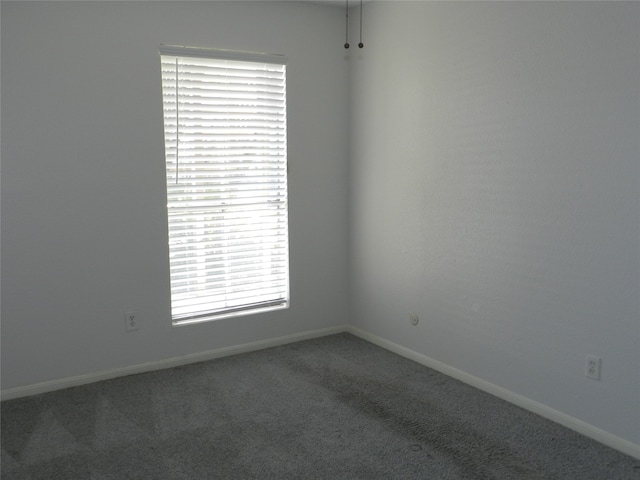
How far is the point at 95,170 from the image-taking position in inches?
128

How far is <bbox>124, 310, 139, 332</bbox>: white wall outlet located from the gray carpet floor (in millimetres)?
305

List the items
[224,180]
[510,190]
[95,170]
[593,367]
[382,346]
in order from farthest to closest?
[382,346] < [224,180] < [95,170] < [510,190] < [593,367]

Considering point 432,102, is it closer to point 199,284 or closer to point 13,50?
point 199,284

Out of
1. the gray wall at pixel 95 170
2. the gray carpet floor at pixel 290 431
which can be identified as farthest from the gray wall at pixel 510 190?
the gray wall at pixel 95 170

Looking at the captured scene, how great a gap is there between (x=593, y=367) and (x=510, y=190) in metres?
0.98

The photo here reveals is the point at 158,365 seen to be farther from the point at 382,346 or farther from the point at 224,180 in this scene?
the point at 382,346

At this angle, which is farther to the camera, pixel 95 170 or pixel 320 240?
pixel 320 240

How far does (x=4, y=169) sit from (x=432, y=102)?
8.20 feet

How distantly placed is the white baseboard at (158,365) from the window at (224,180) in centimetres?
24

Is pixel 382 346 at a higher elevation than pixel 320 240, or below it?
below

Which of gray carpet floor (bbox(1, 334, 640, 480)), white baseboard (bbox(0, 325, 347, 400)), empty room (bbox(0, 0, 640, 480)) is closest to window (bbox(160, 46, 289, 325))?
empty room (bbox(0, 0, 640, 480))

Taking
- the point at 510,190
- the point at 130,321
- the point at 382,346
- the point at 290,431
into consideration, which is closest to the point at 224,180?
the point at 130,321

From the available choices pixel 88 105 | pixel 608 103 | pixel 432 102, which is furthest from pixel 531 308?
pixel 88 105

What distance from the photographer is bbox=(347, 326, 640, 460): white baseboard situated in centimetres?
254
